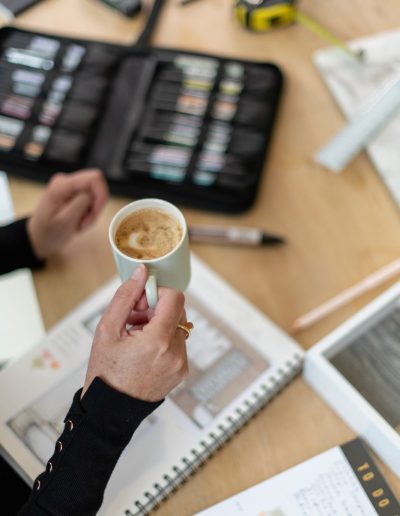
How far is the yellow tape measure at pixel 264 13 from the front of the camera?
104 centimetres

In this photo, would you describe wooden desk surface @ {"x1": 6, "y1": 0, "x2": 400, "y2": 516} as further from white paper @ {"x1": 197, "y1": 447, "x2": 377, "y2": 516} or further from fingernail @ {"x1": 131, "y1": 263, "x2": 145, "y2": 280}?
fingernail @ {"x1": 131, "y1": 263, "x2": 145, "y2": 280}

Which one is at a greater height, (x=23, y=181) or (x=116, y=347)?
(x=116, y=347)

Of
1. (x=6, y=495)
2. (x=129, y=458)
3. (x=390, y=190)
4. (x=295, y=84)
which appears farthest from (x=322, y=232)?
(x=6, y=495)

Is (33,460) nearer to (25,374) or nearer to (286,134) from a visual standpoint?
(25,374)

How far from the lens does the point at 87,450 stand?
0.58m

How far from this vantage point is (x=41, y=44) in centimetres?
103

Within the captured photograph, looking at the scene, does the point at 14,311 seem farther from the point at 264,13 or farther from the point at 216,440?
the point at 264,13

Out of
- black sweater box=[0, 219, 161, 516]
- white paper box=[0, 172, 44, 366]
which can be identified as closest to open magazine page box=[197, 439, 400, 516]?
black sweater box=[0, 219, 161, 516]

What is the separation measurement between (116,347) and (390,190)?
0.53m

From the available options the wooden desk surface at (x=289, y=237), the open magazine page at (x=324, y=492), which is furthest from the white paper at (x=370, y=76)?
the open magazine page at (x=324, y=492)

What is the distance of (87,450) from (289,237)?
44 centimetres

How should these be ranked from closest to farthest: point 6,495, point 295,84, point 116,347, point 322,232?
point 116,347, point 6,495, point 322,232, point 295,84

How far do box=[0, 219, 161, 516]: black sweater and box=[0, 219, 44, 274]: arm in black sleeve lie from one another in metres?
0.29

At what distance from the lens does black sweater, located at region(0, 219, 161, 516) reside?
0.57 meters
